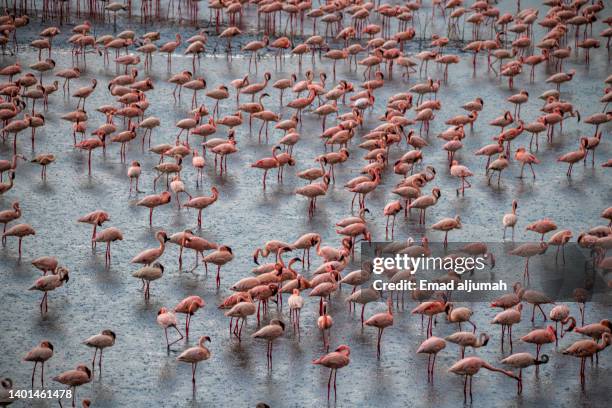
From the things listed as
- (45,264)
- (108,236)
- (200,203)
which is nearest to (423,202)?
(200,203)

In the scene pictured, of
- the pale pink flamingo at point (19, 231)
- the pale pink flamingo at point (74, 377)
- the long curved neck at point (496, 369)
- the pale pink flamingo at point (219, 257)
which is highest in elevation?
the pale pink flamingo at point (19, 231)

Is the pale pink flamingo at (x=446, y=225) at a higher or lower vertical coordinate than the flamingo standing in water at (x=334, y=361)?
higher

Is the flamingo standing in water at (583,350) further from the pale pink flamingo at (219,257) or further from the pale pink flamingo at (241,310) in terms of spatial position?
the pale pink flamingo at (219,257)

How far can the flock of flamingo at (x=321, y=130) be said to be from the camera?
14.9 metres

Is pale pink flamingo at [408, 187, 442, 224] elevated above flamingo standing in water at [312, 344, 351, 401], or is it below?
above

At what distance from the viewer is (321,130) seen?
21375mm

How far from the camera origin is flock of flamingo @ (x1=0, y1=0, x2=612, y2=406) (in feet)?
49.0

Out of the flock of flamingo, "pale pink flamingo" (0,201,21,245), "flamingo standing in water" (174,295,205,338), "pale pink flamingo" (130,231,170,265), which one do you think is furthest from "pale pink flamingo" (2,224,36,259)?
"flamingo standing in water" (174,295,205,338)

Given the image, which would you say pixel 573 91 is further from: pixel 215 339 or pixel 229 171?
pixel 215 339

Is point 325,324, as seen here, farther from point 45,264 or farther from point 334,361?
point 45,264

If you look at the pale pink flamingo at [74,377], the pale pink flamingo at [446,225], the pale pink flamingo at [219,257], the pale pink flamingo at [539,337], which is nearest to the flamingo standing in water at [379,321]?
the pale pink flamingo at [539,337]

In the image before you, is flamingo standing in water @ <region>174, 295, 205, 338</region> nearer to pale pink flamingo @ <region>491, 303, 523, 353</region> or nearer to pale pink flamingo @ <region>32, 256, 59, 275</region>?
pale pink flamingo @ <region>32, 256, 59, 275</region>

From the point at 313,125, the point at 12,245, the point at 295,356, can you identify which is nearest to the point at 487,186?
the point at 313,125

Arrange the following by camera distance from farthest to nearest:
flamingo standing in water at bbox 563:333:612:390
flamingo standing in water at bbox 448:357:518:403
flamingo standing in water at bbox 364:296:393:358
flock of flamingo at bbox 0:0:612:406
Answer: flock of flamingo at bbox 0:0:612:406, flamingo standing in water at bbox 364:296:393:358, flamingo standing in water at bbox 563:333:612:390, flamingo standing in water at bbox 448:357:518:403
